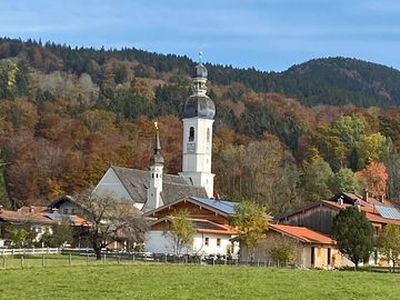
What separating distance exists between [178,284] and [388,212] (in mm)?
43399

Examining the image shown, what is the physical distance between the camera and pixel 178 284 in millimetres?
30891

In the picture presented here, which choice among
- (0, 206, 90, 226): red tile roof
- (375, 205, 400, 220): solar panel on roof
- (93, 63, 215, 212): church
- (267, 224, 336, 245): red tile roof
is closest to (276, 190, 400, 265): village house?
(375, 205, 400, 220): solar panel on roof

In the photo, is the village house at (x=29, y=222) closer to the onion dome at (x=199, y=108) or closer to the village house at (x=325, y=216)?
the village house at (x=325, y=216)

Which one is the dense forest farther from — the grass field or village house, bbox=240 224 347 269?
the grass field

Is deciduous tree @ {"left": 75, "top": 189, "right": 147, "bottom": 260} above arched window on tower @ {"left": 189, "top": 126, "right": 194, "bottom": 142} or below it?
below

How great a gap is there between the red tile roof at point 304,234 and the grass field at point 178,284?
1864cm

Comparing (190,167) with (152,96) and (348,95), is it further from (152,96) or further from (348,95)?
(348,95)

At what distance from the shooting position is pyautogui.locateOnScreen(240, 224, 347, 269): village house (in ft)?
186

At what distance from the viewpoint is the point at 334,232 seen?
192ft

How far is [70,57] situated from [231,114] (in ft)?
194

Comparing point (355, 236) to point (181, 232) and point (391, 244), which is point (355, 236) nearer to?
point (391, 244)

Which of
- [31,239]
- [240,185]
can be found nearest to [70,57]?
[240,185]

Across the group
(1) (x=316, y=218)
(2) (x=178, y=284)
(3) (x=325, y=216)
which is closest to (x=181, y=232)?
(1) (x=316, y=218)

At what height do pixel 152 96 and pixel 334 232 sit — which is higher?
pixel 152 96
